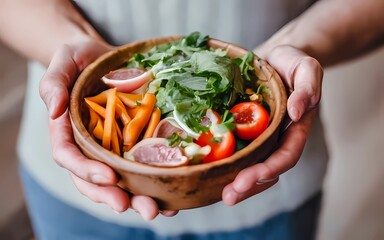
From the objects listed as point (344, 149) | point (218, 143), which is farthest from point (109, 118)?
point (344, 149)

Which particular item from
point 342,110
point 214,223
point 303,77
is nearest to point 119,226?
point 214,223

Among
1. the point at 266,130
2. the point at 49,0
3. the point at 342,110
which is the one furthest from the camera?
the point at 342,110

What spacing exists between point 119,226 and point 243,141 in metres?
0.37

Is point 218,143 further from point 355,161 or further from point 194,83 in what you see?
point 355,161

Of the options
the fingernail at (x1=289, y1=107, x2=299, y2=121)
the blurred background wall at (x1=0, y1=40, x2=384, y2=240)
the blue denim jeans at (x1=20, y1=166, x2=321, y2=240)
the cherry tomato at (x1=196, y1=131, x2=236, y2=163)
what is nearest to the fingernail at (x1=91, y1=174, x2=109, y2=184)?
the cherry tomato at (x1=196, y1=131, x2=236, y2=163)

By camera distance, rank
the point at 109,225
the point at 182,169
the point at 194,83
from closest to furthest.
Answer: the point at 182,169, the point at 194,83, the point at 109,225

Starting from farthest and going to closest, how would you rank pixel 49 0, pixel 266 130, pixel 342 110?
pixel 342 110 → pixel 49 0 → pixel 266 130

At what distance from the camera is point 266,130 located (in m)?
0.62

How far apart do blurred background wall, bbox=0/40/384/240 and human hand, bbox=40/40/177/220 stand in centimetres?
90

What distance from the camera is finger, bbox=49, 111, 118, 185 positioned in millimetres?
585

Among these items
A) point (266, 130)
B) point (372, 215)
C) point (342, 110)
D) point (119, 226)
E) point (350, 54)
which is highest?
point (266, 130)

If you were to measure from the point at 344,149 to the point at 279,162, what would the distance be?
108 centimetres

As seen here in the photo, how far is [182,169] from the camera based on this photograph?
569 millimetres

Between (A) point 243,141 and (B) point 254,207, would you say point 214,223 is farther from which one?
(A) point 243,141
